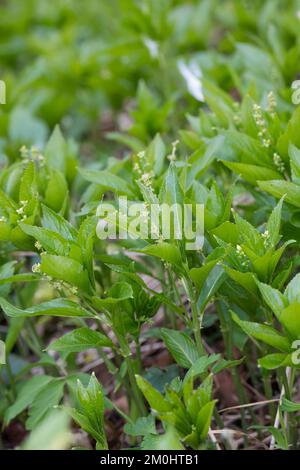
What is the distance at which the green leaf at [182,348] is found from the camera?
167cm

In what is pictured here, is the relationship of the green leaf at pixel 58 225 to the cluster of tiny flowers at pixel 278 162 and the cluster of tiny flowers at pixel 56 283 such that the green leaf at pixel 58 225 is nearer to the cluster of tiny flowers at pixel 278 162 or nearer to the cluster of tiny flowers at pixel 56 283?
the cluster of tiny flowers at pixel 56 283

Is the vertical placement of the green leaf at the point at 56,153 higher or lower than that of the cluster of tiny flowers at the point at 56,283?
higher

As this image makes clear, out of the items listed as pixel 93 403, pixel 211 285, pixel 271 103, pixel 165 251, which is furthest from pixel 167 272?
pixel 271 103

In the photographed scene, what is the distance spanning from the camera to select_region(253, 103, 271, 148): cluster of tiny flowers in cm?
184

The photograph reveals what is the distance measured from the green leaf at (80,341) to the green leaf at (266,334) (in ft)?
1.15

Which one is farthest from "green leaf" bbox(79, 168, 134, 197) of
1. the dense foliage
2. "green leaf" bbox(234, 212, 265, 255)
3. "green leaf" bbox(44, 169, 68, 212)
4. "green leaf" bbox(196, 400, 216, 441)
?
"green leaf" bbox(196, 400, 216, 441)

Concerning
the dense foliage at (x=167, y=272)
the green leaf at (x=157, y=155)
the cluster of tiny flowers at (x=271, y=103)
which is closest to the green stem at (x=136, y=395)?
the dense foliage at (x=167, y=272)

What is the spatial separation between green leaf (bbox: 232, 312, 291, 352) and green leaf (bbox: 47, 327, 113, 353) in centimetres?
35

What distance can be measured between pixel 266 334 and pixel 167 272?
0.47m

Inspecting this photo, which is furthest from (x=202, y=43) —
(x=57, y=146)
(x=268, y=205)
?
(x=268, y=205)

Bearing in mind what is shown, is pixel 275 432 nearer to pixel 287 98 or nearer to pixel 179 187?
pixel 179 187

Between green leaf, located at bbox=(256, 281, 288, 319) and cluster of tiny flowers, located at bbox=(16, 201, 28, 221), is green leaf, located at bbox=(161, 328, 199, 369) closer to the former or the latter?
green leaf, located at bbox=(256, 281, 288, 319)

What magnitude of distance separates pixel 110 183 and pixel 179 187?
1.01ft

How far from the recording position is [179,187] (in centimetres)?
164
